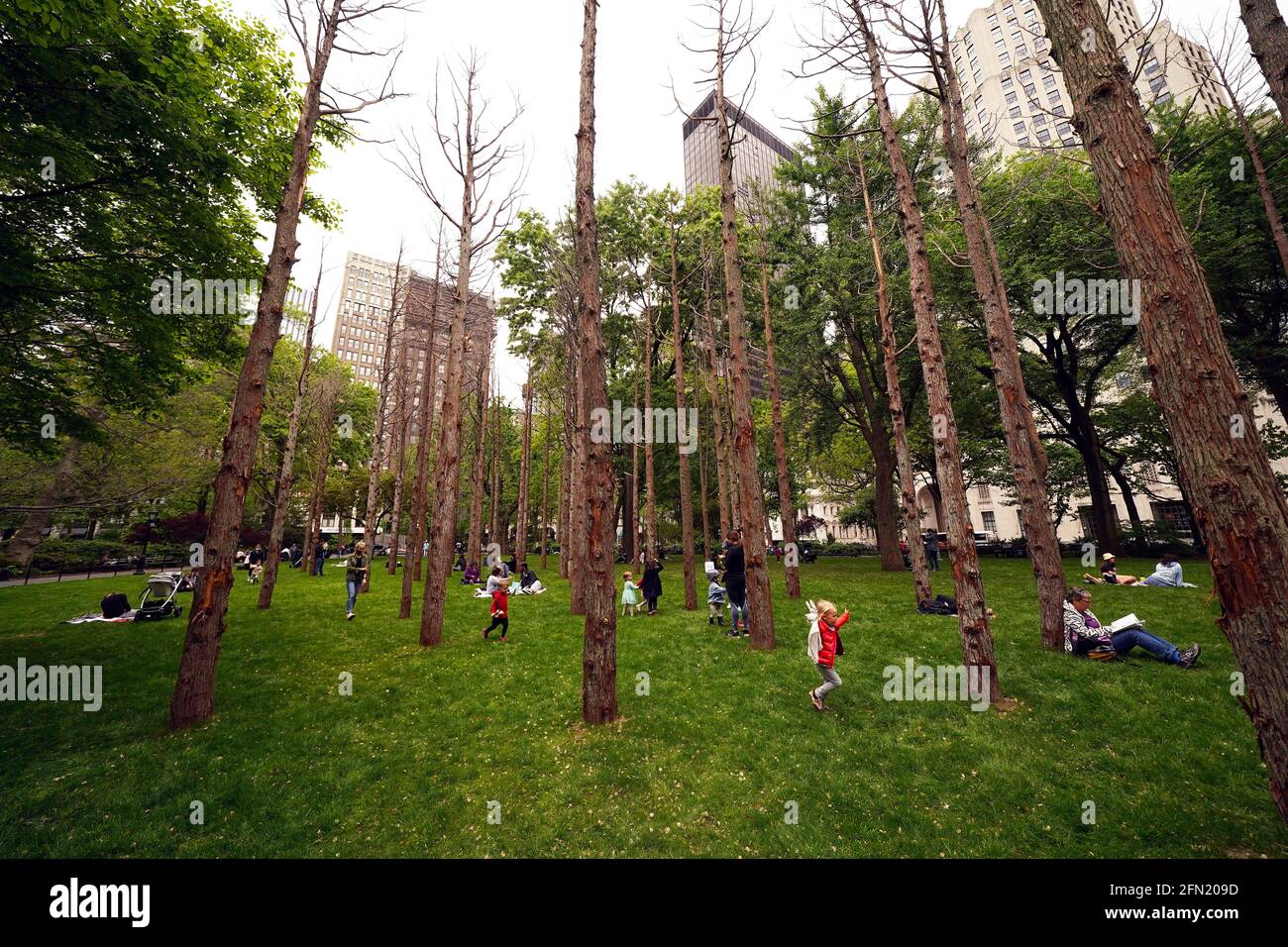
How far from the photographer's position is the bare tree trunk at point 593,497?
6.83 m

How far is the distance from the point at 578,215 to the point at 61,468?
76.2 ft

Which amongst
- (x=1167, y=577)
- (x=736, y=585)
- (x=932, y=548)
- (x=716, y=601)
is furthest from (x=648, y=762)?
→ (x=932, y=548)

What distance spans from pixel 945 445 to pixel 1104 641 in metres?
4.74

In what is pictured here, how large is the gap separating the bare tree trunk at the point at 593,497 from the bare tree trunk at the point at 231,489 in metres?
4.79

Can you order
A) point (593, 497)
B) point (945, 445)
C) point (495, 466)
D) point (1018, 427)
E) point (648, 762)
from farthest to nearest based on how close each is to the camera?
point (495, 466) < point (1018, 427) < point (945, 445) < point (593, 497) < point (648, 762)

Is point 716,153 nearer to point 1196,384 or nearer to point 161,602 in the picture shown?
point 1196,384

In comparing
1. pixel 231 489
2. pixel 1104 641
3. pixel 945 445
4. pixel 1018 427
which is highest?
pixel 1018 427

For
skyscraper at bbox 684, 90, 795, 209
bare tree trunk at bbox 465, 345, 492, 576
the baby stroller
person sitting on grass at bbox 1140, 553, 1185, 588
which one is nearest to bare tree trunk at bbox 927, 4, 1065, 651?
skyscraper at bbox 684, 90, 795, 209

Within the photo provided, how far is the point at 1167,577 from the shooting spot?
1456 cm

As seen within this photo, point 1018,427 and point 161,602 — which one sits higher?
point 1018,427

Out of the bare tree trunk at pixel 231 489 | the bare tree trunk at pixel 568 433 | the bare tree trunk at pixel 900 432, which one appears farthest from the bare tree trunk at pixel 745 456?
the bare tree trunk at pixel 231 489

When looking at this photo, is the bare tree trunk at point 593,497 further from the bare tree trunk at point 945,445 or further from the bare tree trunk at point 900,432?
the bare tree trunk at point 900,432

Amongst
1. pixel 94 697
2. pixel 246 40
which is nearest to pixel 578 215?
pixel 246 40

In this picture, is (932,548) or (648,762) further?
(932,548)
